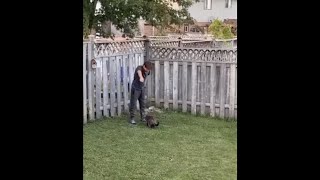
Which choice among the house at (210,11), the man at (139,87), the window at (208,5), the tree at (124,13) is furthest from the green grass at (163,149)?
the window at (208,5)

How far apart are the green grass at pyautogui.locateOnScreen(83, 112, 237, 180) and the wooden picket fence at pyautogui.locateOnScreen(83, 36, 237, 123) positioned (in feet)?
0.73

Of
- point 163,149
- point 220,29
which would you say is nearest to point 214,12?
point 220,29

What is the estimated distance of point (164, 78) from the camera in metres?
5.59

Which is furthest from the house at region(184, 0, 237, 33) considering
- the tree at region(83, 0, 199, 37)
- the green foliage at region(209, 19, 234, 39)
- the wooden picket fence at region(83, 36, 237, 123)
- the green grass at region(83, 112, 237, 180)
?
the green grass at region(83, 112, 237, 180)

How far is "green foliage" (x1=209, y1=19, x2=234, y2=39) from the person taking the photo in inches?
359

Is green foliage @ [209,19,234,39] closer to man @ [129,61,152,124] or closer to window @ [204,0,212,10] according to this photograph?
window @ [204,0,212,10]

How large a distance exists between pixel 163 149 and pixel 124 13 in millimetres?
2315

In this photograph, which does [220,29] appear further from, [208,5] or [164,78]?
[164,78]

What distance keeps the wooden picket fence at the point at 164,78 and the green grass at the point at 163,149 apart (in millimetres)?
223

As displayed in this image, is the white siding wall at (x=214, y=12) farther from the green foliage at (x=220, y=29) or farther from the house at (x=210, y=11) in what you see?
Result: the green foliage at (x=220, y=29)

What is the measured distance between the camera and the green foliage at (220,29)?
9.12m

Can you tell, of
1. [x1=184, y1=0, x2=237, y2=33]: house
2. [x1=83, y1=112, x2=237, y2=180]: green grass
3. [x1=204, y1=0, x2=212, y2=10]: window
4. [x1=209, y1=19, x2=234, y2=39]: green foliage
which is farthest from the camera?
[x1=204, y1=0, x2=212, y2=10]: window
